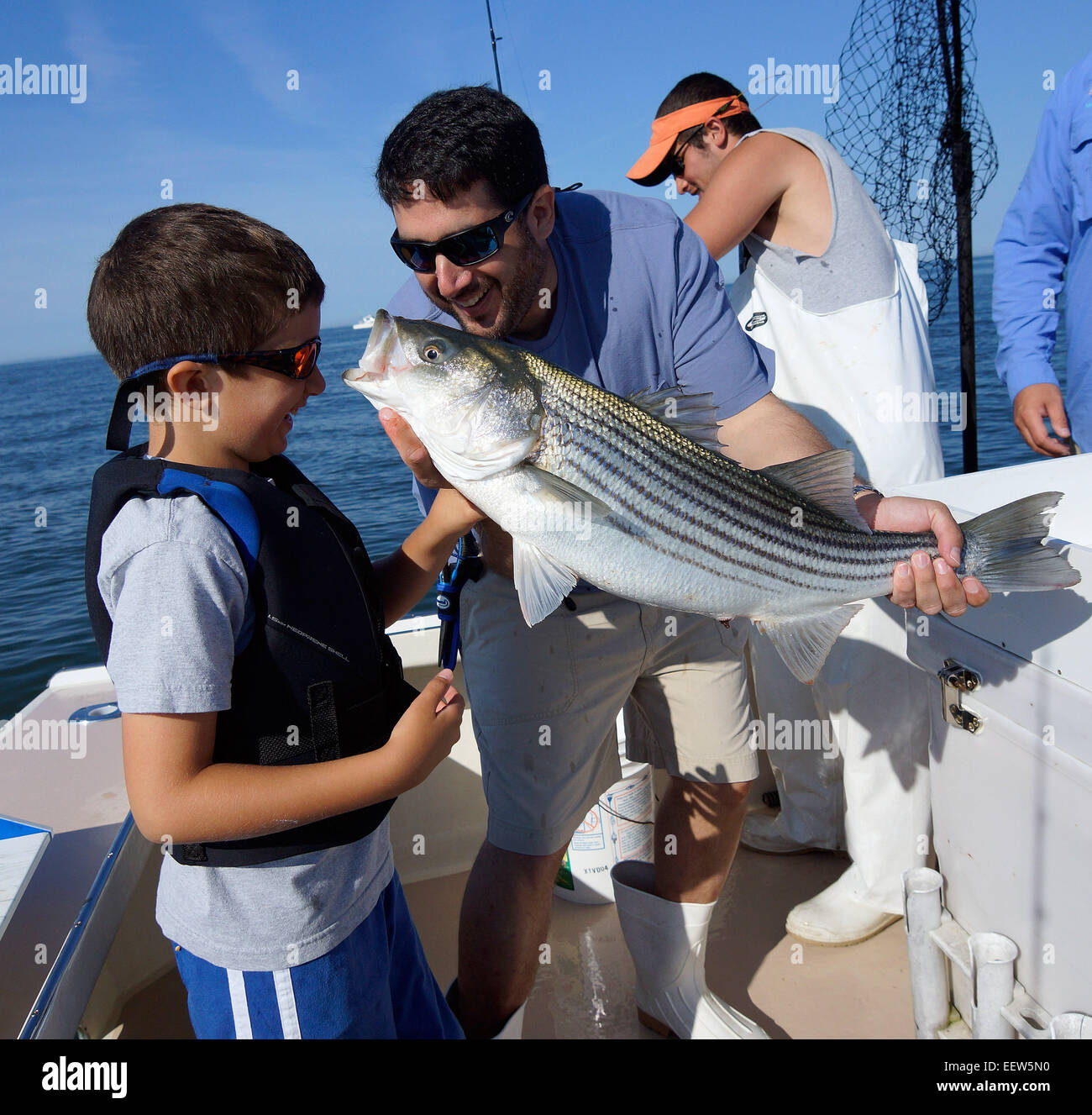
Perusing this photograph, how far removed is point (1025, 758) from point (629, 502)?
4.22 ft

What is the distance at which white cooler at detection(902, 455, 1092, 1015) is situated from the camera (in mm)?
2131

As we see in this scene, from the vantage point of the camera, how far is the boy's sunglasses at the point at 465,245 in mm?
2400

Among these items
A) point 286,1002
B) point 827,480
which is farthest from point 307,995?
point 827,480

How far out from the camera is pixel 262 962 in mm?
1853

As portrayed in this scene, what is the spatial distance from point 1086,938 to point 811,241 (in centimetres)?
265

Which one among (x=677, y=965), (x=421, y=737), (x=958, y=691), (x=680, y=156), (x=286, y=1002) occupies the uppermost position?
(x=680, y=156)

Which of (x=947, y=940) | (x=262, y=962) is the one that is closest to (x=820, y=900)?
(x=947, y=940)

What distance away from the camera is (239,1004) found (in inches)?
73.4

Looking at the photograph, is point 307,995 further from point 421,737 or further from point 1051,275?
point 1051,275

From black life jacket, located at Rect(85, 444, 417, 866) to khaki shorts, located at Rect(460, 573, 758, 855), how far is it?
68cm

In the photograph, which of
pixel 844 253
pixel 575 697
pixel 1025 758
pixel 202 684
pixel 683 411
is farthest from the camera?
pixel 844 253

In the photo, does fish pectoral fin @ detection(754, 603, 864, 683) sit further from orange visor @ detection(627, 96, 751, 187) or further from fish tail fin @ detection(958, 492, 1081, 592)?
orange visor @ detection(627, 96, 751, 187)

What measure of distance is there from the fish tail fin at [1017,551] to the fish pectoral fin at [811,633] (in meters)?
0.36

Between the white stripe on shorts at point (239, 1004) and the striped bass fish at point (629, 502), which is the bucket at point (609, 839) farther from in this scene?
the white stripe on shorts at point (239, 1004)
